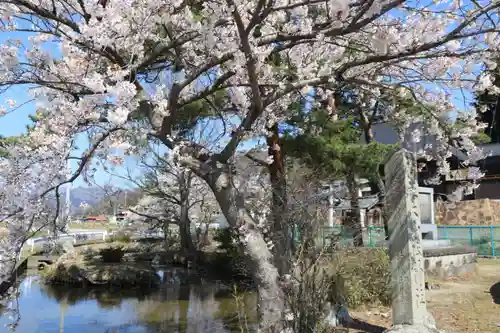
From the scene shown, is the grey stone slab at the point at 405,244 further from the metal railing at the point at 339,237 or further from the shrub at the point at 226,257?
the shrub at the point at 226,257

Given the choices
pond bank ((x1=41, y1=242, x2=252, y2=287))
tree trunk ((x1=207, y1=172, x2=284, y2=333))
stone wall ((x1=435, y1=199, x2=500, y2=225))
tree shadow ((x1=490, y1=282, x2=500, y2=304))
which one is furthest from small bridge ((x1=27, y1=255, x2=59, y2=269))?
stone wall ((x1=435, y1=199, x2=500, y2=225))

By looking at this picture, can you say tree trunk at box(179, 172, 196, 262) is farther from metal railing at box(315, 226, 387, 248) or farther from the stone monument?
the stone monument

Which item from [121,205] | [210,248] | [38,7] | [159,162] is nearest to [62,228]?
[38,7]

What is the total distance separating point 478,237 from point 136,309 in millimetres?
9676

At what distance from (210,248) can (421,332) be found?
1074cm

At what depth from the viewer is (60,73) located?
4.42 metres

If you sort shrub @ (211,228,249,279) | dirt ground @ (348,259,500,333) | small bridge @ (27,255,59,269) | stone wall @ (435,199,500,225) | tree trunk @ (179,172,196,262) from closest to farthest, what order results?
dirt ground @ (348,259,500,333) → shrub @ (211,228,249,279) → tree trunk @ (179,172,196,262) → small bridge @ (27,255,59,269) → stone wall @ (435,199,500,225)

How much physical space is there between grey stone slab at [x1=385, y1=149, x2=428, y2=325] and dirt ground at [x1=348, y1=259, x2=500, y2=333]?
0.74m

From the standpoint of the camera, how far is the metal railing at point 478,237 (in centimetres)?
1248

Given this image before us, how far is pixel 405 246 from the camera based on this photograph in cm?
495

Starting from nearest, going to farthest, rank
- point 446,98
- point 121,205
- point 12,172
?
point 12,172, point 446,98, point 121,205

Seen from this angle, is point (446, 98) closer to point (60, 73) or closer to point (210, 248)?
point (60, 73)

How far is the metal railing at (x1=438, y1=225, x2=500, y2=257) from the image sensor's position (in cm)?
1248

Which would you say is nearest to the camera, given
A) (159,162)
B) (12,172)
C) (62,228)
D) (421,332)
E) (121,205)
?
(12,172)
